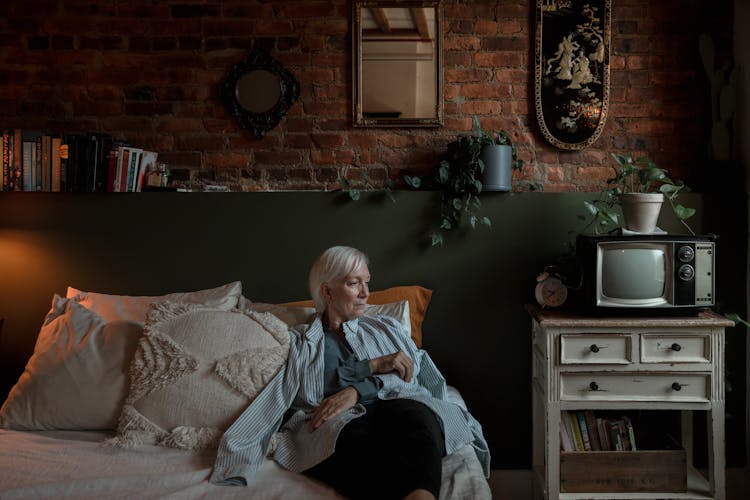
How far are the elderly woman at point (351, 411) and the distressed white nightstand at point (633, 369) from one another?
46 cm

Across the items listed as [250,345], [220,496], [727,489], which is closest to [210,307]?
[250,345]

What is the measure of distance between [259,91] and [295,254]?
0.77 metres

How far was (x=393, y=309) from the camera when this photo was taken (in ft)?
8.21

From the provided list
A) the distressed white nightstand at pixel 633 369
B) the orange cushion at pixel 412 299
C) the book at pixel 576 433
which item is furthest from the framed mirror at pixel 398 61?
the book at pixel 576 433

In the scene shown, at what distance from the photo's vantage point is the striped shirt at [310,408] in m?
1.81

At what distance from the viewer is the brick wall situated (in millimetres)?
2879

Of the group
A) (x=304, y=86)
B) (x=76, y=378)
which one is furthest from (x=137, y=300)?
(x=304, y=86)

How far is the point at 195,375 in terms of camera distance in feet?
6.64

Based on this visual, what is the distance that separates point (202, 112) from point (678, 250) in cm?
209

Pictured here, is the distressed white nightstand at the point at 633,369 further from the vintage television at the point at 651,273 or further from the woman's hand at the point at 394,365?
the woman's hand at the point at 394,365

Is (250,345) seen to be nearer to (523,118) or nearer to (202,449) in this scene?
(202,449)

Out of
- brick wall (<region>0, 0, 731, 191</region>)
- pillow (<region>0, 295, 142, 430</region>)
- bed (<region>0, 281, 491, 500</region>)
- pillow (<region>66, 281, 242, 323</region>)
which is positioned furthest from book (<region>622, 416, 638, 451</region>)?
pillow (<region>0, 295, 142, 430</region>)

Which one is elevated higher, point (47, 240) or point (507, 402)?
point (47, 240)

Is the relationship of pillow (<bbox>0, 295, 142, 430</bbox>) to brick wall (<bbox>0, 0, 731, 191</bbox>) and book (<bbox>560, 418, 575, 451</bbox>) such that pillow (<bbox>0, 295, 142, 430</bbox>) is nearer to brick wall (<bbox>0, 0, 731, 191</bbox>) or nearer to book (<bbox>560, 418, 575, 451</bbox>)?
brick wall (<bbox>0, 0, 731, 191</bbox>)
